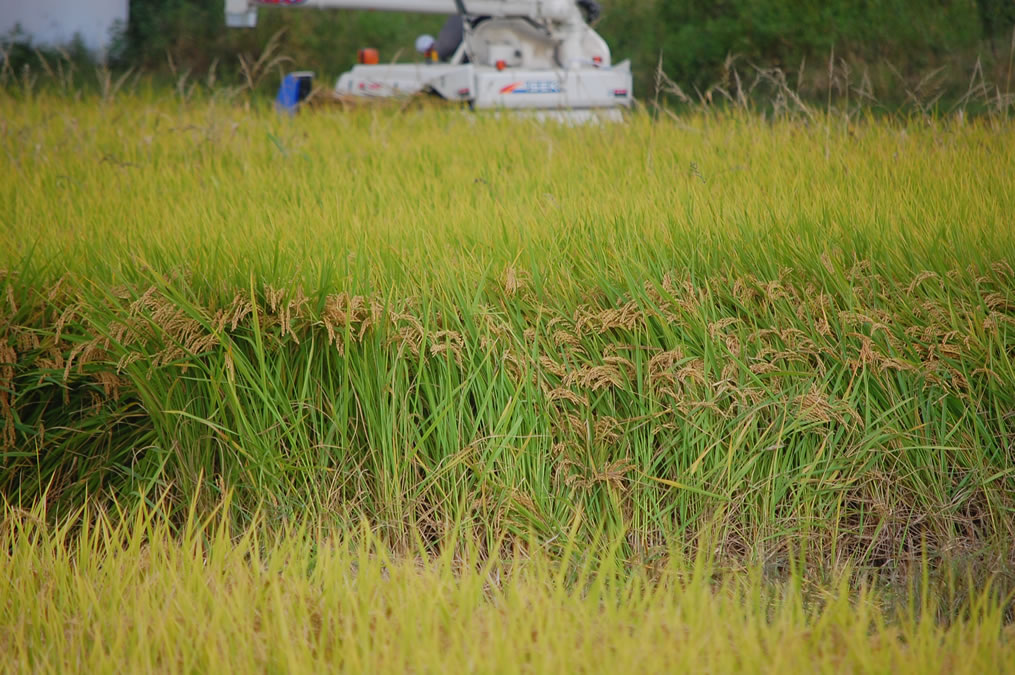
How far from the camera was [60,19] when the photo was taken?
8.88 metres

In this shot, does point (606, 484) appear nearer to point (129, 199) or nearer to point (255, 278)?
point (255, 278)

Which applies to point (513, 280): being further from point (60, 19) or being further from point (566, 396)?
point (60, 19)

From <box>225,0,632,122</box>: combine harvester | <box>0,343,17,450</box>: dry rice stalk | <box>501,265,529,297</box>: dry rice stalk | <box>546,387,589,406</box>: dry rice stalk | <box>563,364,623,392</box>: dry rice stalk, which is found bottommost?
<box>0,343,17,450</box>: dry rice stalk

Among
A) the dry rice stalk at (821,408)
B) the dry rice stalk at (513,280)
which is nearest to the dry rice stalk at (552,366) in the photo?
the dry rice stalk at (513,280)

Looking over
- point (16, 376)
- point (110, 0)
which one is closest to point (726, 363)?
point (16, 376)

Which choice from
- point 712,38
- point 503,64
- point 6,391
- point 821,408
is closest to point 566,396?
point 821,408

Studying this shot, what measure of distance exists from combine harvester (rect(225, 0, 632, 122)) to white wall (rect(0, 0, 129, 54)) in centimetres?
426

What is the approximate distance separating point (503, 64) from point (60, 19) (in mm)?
5832

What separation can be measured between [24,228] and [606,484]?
5.50ft

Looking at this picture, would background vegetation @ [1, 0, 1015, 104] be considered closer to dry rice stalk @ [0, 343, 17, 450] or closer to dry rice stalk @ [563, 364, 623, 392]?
dry rice stalk @ [0, 343, 17, 450]

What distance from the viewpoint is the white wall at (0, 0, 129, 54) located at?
28.5 ft

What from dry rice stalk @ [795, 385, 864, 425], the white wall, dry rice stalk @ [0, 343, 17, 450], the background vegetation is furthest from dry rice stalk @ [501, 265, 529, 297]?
the white wall

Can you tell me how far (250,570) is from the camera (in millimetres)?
1454

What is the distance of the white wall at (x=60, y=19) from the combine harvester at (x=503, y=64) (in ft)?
14.0
